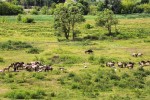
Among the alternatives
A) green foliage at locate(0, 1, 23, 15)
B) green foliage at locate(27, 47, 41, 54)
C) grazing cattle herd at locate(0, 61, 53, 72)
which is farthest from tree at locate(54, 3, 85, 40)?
green foliage at locate(0, 1, 23, 15)

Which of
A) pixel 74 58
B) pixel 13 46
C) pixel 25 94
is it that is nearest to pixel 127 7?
pixel 13 46

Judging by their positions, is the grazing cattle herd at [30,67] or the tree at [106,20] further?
the tree at [106,20]

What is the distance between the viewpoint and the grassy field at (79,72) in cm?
2861

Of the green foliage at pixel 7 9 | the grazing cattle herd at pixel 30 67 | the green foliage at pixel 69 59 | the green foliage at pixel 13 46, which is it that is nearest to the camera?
the grazing cattle herd at pixel 30 67

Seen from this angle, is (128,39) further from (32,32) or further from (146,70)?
(146,70)

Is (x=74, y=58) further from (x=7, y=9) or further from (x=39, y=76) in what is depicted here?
(x=7, y=9)

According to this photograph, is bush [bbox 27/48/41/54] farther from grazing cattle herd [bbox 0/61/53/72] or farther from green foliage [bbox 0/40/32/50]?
grazing cattle herd [bbox 0/61/53/72]

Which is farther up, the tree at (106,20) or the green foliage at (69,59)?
the tree at (106,20)

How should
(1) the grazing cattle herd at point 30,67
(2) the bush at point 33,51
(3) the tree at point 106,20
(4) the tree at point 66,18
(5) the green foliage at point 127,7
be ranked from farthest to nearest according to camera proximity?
(5) the green foliage at point 127,7
(3) the tree at point 106,20
(4) the tree at point 66,18
(2) the bush at point 33,51
(1) the grazing cattle herd at point 30,67

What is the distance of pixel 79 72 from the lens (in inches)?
1458

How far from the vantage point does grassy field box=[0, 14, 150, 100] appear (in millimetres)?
28609

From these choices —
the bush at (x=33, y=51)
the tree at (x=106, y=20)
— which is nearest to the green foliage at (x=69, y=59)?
the bush at (x=33, y=51)

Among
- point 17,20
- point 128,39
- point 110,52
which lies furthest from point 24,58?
point 17,20

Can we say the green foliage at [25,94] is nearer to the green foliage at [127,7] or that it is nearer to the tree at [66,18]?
the tree at [66,18]
